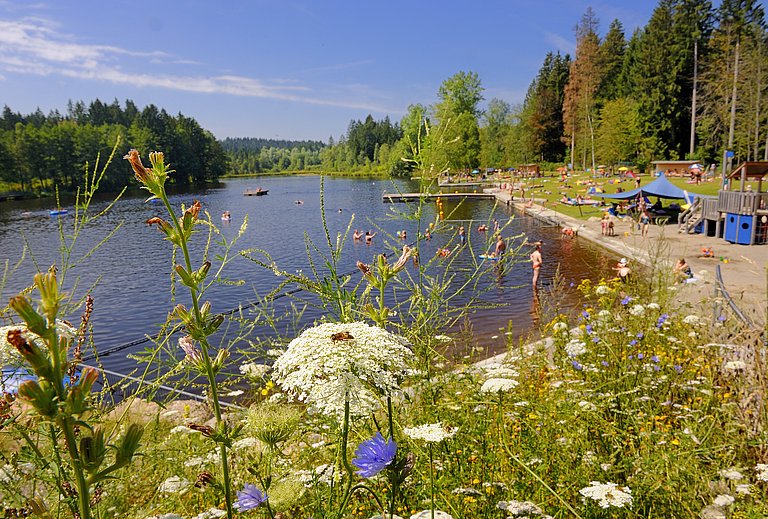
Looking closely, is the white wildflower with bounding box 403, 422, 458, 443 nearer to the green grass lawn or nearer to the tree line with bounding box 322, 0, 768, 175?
the green grass lawn

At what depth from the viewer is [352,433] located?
2.30m

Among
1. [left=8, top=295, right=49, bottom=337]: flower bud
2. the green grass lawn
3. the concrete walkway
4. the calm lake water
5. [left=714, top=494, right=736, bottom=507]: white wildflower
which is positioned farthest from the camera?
the green grass lawn

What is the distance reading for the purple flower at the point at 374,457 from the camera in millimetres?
1190

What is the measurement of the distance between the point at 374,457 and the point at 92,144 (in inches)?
4009

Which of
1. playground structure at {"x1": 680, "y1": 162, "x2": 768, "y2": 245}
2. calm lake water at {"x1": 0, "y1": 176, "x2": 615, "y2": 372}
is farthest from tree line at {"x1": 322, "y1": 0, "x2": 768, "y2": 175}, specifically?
playground structure at {"x1": 680, "y1": 162, "x2": 768, "y2": 245}

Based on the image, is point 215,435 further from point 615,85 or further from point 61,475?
point 615,85

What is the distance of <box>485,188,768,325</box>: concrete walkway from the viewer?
851 centimetres

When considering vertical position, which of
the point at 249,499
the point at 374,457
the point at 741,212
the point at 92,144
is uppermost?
the point at 92,144

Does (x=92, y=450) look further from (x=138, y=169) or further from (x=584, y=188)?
(x=584, y=188)

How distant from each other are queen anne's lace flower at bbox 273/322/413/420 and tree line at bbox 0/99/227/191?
1890 inches

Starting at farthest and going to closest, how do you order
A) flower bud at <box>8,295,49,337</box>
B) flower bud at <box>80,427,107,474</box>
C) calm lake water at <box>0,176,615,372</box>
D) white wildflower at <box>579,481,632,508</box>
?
calm lake water at <box>0,176,615,372</box>, white wildflower at <box>579,481,632,508</box>, flower bud at <box>80,427,107,474</box>, flower bud at <box>8,295,49,337</box>

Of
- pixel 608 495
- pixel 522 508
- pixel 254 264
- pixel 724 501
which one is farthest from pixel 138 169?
pixel 254 264

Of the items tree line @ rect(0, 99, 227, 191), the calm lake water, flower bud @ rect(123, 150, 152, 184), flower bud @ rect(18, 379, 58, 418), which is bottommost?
the calm lake water

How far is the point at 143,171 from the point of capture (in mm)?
1273
